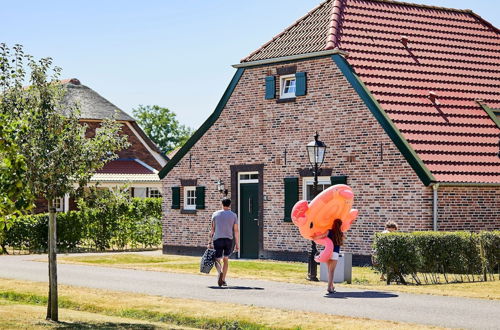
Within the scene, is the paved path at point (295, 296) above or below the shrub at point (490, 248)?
below

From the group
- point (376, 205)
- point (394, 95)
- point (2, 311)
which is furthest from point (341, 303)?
point (394, 95)

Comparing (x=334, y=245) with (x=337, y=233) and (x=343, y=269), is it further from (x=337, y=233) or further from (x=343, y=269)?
(x=343, y=269)

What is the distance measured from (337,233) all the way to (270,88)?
10.7 m

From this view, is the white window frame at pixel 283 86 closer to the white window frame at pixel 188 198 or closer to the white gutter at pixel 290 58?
the white gutter at pixel 290 58

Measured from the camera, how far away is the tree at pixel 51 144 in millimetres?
14680

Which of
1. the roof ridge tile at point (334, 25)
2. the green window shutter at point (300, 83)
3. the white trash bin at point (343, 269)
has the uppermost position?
the roof ridge tile at point (334, 25)

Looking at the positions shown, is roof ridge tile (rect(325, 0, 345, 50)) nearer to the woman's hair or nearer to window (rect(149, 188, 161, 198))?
the woman's hair

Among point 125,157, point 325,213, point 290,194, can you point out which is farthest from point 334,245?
point 125,157

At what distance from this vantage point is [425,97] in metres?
26.9

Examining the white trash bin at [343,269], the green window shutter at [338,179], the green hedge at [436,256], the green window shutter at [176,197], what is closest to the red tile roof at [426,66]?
the green window shutter at [338,179]

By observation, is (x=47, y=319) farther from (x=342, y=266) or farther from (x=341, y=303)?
(x=342, y=266)

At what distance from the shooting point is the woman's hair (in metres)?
18.5

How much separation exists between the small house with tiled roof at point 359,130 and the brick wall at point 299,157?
0.04 meters

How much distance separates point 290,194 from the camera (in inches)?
1086
